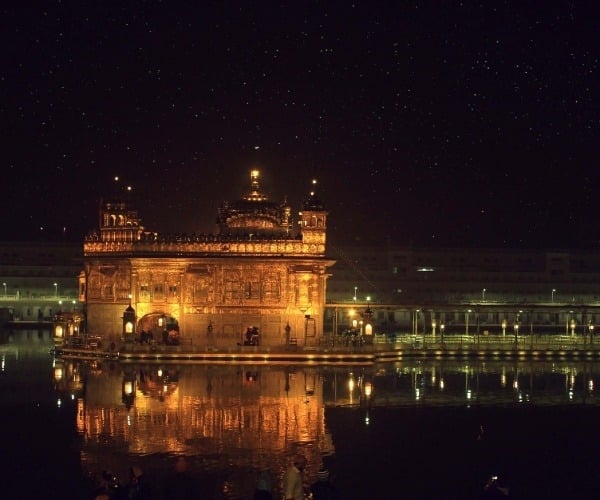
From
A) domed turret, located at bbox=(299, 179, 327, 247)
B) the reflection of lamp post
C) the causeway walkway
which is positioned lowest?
the reflection of lamp post

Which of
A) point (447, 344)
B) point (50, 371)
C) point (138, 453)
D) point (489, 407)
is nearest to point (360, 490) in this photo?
point (138, 453)

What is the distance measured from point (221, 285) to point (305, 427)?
22.6 meters

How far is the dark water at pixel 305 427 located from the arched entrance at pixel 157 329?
4.20m

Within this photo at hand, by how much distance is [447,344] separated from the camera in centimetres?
6228

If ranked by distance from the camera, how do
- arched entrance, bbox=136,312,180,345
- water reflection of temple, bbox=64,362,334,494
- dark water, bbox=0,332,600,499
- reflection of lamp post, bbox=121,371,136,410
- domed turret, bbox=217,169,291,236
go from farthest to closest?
1. domed turret, bbox=217,169,291,236
2. arched entrance, bbox=136,312,180,345
3. reflection of lamp post, bbox=121,371,136,410
4. water reflection of temple, bbox=64,362,334,494
5. dark water, bbox=0,332,600,499

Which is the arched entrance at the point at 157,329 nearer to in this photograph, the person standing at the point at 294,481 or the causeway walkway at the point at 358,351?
the causeway walkway at the point at 358,351

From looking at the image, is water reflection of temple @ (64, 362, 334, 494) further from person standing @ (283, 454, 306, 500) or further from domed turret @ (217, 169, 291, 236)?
domed turret @ (217, 169, 291, 236)

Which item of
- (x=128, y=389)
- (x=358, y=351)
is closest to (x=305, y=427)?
(x=128, y=389)

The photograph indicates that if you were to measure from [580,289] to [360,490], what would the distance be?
77133 mm

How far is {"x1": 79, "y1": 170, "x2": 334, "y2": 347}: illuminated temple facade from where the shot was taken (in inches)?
2312

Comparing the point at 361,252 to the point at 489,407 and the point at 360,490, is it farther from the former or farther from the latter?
the point at 360,490

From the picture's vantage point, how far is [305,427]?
36.9 m

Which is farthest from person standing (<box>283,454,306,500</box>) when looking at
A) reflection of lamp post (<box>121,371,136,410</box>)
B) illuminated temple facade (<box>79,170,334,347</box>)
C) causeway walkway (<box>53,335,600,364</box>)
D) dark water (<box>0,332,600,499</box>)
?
illuminated temple facade (<box>79,170,334,347</box>)

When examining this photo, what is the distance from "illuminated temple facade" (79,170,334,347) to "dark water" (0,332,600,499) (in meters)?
4.50
